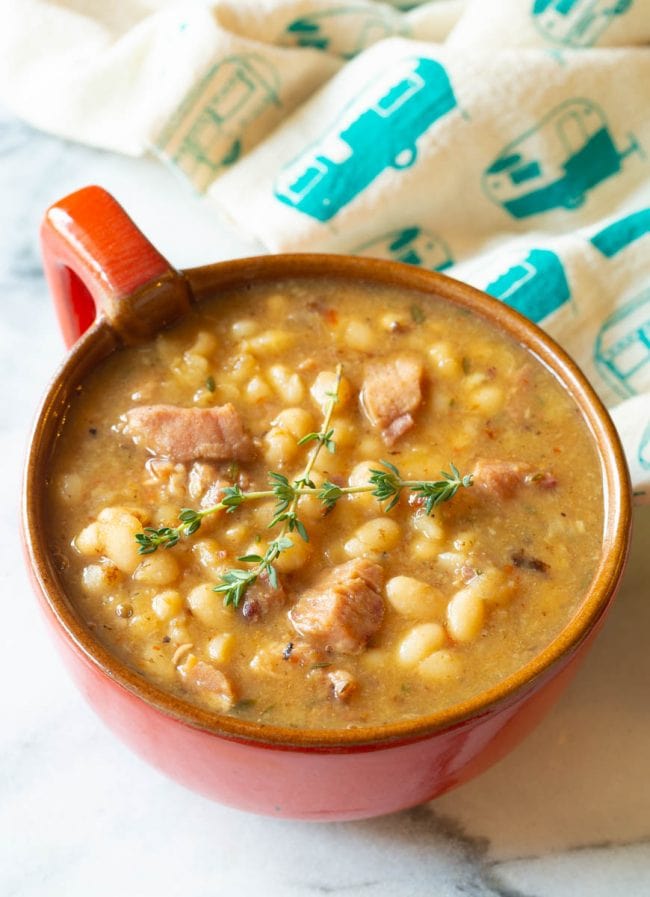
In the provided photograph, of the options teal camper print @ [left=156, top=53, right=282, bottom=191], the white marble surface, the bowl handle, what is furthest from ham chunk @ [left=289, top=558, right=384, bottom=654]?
teal camper print @ [left=156, top=53, right=282, bottom=191]

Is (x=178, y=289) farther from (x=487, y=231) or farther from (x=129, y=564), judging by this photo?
(x=487, y=231)

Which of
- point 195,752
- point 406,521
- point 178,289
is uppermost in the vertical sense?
point 178,289

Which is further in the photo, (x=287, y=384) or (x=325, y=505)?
(x=287, y=384)

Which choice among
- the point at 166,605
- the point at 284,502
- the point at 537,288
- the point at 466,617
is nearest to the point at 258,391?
the point at 284,502

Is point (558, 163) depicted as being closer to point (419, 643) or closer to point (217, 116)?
point (217, 116)

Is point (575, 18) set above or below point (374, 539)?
above

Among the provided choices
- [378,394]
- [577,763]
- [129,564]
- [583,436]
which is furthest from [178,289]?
[577,763]

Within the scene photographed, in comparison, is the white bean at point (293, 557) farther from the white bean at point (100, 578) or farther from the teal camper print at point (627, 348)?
the teal camper print at point (627, 348)

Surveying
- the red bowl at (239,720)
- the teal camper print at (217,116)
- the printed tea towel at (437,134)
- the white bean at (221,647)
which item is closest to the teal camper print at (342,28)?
the printed tea towel at (437,134)
